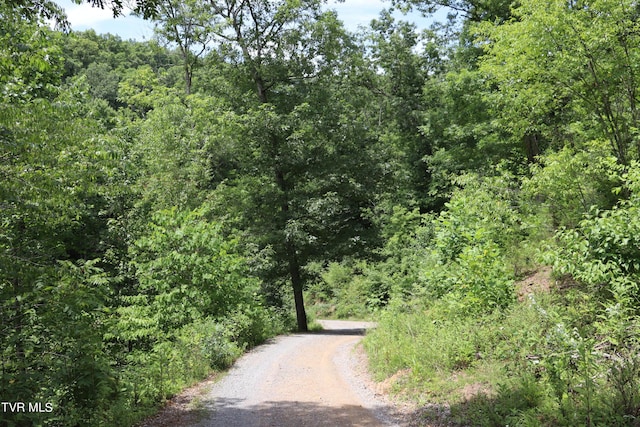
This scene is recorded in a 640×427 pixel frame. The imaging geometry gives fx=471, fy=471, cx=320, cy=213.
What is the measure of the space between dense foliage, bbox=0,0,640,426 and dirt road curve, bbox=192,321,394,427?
78cm

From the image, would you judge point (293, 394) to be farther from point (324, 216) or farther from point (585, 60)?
point (324, 216)

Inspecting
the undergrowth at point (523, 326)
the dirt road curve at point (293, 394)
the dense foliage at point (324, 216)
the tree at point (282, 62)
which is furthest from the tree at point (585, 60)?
the tree at point (282, 62)

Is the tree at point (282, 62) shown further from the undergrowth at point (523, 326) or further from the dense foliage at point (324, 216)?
the undergrowth at point (523, 326)

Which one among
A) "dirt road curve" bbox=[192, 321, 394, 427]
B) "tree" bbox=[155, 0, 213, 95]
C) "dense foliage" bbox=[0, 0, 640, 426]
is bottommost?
"dirt road curve" bbox=[192, 321, 394, 427]

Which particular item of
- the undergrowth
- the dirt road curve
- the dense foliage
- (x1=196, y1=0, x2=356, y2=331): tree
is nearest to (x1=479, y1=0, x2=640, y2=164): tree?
the dense foliage

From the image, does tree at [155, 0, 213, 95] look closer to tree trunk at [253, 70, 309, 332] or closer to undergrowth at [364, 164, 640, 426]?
tree trunk at [253, 70, 309, 332]

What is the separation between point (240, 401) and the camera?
8.71 meters

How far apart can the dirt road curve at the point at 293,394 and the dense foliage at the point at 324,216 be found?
0.78 m

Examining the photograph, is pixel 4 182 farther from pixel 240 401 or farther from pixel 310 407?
pixel 310 407

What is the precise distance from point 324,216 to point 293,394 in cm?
1179

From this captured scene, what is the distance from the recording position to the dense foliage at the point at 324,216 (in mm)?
6668

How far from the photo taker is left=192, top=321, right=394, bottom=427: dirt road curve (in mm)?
7473

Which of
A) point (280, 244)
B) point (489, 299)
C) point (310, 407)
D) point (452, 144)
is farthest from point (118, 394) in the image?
point (452, 144)

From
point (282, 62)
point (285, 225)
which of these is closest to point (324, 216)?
point (285, 225)
